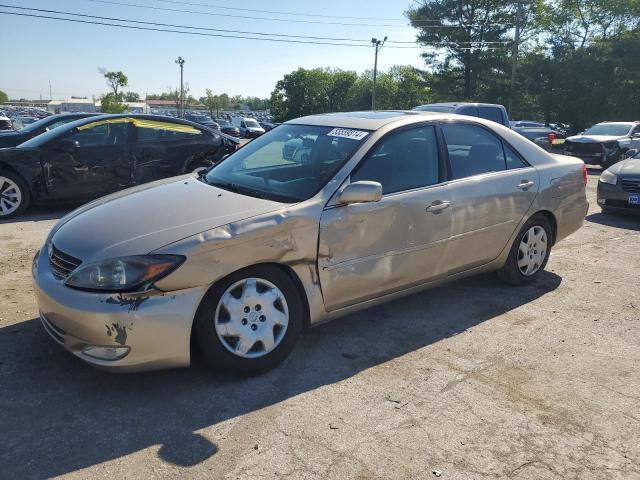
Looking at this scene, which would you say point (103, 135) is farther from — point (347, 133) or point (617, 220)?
point (617, 220)

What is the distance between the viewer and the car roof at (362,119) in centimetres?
404

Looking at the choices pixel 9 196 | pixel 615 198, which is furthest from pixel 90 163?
pixel 615 198

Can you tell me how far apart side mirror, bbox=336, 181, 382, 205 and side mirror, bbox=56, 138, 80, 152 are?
577cm

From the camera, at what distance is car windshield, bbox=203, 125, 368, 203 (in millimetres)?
3631

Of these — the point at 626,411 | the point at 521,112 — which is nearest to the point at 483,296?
the point at 626,411

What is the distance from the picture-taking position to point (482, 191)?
14.2 ft

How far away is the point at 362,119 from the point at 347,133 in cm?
30

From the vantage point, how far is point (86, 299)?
2859 mm

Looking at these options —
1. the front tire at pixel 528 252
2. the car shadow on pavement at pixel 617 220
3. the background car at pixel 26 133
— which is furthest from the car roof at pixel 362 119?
the background car at pixel 26 133

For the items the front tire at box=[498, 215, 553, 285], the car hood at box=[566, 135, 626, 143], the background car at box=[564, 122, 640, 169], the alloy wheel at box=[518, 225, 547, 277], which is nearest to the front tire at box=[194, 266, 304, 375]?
the front tire at box=[498, 215, 553, 285]

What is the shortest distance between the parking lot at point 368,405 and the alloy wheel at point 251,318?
0.75ft

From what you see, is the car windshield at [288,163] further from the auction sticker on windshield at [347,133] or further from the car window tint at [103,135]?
the car window tint at [103,135]

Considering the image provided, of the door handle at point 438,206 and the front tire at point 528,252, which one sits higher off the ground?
the door handle at point 438,206

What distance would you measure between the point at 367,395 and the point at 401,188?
1496 millimetres
